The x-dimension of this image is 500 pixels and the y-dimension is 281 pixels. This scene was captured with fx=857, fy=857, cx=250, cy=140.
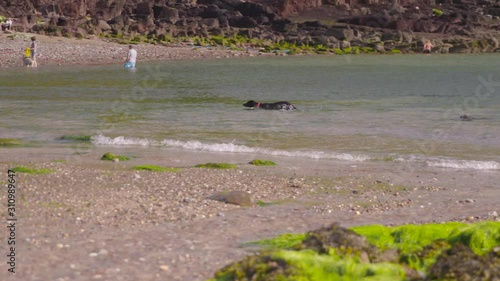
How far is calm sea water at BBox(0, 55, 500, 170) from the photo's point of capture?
60.7 feet

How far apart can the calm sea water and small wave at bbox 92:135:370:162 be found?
A: 2 cm

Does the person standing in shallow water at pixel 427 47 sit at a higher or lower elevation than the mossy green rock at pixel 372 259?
lower

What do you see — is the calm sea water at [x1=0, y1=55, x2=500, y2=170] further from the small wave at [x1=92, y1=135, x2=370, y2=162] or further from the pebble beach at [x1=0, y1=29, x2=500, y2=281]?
the pebble beach at [x1=0, y1=29, x2=500, y2=281]

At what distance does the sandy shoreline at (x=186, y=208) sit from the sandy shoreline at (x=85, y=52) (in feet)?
104

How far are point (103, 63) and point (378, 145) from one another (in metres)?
32.0

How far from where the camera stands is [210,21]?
254 ft

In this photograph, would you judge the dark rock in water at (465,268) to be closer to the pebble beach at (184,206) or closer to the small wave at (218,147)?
the pebble beach at (184,206)

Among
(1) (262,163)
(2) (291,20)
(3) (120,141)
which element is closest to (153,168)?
(1) (262,163)

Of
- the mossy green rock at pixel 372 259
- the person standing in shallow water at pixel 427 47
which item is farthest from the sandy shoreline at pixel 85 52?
the mossy green rock at pixel 372 259

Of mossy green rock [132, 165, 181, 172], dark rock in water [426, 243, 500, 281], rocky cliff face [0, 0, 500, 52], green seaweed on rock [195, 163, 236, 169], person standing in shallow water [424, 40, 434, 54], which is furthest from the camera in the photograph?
rocky cliff face [0, 0, 500, 52]

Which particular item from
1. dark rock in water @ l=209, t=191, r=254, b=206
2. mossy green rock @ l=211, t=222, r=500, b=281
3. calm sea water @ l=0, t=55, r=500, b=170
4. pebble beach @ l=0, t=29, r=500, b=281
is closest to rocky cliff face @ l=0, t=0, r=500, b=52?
calm sea water @ l=0, t=55, r=500, b=170

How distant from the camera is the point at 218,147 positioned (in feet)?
58.5

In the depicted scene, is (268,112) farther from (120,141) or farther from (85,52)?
(85,52)

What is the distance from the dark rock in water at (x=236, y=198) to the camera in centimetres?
1098
